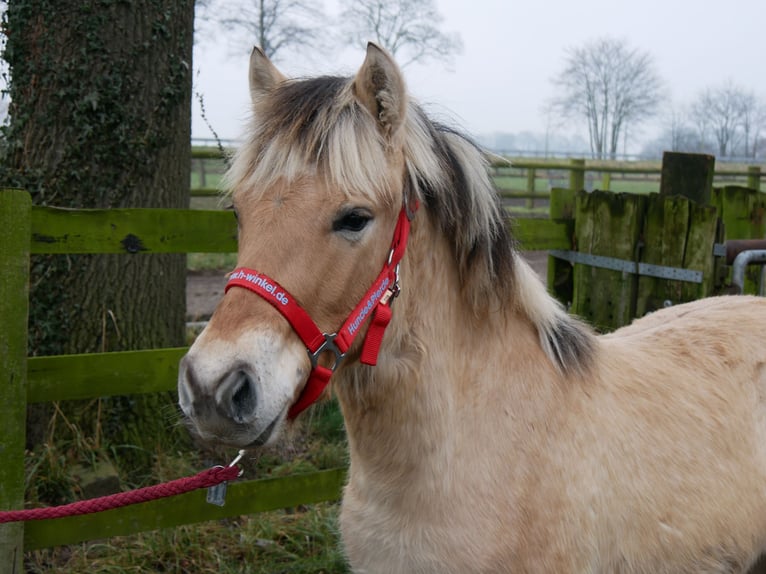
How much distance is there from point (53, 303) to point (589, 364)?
3144mm

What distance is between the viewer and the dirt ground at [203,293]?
24.5 ft

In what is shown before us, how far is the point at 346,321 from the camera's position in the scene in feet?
6.28

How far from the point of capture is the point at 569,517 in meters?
2.08

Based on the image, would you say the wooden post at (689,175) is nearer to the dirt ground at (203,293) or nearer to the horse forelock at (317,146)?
the horse forelock at (317,146)

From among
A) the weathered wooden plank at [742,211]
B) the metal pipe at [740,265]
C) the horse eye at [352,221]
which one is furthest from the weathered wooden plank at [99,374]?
the weathered wooden plank at [742,211]

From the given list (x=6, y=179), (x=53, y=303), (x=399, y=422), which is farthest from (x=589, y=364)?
(x=6, y=179)

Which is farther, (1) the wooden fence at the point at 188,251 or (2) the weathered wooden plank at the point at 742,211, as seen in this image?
(2) the weathered wooden plank at the point at 742,211

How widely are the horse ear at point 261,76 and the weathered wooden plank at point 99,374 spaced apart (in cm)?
151

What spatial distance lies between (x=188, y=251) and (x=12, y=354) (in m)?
0.97

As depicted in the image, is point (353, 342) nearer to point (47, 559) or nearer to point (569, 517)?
point (569, 517)

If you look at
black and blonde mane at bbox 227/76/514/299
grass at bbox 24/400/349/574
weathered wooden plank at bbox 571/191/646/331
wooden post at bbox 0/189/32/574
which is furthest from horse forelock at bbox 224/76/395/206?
weathered wooden plank at bbox 571/191/646/331

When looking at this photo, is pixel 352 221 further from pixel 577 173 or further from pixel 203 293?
pixel 577 173

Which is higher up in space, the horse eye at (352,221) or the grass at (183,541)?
the horse eye at (352,221)

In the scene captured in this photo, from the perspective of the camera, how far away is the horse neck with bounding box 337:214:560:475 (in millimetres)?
2119
